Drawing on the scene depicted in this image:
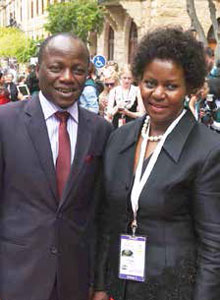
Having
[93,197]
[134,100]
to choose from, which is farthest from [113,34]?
[93,197]

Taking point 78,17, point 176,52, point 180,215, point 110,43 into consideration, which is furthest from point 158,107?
point 110,43

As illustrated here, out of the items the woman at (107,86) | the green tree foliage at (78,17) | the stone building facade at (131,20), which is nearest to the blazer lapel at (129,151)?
the woman at (107,86)

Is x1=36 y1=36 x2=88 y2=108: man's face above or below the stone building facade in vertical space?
below

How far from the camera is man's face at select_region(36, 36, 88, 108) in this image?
239 centimetres

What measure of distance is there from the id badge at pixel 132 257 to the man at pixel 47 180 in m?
0.25

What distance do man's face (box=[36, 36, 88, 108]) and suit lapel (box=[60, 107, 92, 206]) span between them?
156mm

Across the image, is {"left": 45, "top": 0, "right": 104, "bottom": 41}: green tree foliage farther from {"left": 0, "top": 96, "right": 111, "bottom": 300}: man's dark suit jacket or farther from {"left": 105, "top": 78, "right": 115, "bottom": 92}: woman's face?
{"left": 0, "top": 96, "right": 111, "bottom": 300}: man's dark suit jacket

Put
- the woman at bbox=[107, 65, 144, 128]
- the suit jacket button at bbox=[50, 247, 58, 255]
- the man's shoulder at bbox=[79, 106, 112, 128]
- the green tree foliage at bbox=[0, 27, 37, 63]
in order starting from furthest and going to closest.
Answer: the green tree foliage at bbox=[0, 27, 37, 63]
the woman at bbox=[107, 65, 144, 128]
the man's shoulder at bbox=[79, 106, 112, 128]
the suit jacket button at bbox=[50, 247, 58, 255]

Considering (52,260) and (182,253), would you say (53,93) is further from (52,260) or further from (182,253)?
(182,253)

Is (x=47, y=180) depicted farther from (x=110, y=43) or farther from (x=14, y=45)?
(x=14, y=45)

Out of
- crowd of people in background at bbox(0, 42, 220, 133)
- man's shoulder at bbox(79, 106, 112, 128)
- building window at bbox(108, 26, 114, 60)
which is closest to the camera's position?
man's shoulder at bbox(79, 106, 112, 128)

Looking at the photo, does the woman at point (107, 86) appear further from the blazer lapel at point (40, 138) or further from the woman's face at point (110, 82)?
the blazer lapel at point (40, 138)

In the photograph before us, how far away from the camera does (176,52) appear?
7.38ft

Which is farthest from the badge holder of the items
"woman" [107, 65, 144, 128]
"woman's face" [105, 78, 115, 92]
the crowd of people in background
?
"woman's face" [105, 78, 115, 92]
